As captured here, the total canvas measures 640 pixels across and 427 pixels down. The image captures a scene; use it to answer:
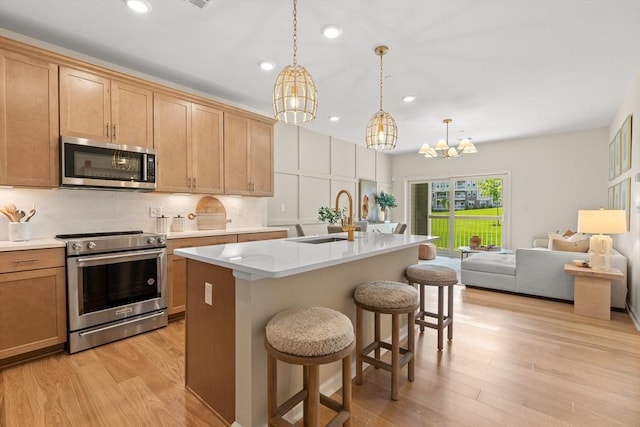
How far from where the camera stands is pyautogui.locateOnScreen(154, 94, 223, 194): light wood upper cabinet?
3.28m

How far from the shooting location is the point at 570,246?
3986 mm

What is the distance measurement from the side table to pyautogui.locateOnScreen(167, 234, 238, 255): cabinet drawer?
157 inches

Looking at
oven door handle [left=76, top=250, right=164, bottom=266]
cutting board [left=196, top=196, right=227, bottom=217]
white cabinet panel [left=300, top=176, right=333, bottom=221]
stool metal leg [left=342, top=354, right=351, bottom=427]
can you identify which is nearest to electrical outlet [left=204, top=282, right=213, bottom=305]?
stool metal leg [left=342, top=354, right=351, bottom=427]

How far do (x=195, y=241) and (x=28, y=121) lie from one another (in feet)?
5.51

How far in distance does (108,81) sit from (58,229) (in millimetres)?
1477

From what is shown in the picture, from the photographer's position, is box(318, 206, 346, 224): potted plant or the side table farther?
box(318, 206, 346, 224): potted plant

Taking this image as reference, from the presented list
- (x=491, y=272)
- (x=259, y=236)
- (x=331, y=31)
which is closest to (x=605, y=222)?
(x=491, y=272)

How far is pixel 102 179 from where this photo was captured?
9.29 feet

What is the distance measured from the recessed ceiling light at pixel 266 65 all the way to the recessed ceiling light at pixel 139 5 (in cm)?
111

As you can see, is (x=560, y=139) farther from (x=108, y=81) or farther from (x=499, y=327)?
(x=108, y=81)

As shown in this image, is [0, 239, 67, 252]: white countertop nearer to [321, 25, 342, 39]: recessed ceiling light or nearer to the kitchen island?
the kitchen island

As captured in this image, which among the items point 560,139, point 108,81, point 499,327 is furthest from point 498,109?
point 108,81

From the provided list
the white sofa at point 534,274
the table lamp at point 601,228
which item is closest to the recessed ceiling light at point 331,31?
the table lamp at point 601,228

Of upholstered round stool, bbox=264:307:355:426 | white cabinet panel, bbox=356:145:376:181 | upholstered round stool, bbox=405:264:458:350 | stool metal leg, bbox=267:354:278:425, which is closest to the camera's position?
upholstered round stool, bbox=264:307:355:426
